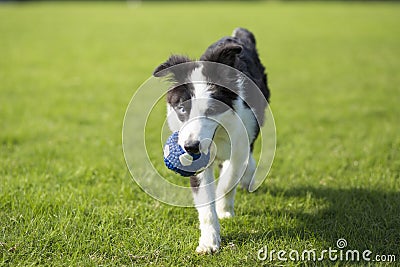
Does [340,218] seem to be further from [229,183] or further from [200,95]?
[200,95]

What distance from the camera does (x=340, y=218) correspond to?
15.6ft

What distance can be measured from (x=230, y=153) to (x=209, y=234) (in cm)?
84

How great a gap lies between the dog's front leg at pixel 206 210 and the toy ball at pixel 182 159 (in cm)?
24

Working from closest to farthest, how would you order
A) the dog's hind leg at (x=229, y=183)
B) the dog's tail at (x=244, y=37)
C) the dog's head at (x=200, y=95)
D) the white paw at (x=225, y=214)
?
the dog's head at (x=200, y=95) < the dog's hind leg at (x=229, y=183) < the white paw at (x=225, y=214) < the dog's tail at (x=244, y=37)

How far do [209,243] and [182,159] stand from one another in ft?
2.66

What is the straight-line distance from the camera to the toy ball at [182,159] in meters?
3.97

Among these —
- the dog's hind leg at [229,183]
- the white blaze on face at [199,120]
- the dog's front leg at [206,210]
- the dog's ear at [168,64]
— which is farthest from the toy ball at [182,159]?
the dog's hind leg at [229,183]

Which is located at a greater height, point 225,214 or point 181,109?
point 181,109

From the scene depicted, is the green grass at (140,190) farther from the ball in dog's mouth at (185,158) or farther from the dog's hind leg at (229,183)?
the ball in dog's mouth at (185,158)

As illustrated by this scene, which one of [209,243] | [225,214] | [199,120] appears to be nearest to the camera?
[199,120]

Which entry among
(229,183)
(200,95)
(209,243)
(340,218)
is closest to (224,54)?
(200,95)

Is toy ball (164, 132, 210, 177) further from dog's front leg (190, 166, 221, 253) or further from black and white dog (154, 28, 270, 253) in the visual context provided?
dog's front leg (190, 166, 221, 253)

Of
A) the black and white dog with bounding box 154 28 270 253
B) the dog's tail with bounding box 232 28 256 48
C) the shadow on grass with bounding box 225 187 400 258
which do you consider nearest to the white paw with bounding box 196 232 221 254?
the black and white dog with bounding box 154 28 270 253

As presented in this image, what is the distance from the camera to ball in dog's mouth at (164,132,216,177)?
3.95 metres
